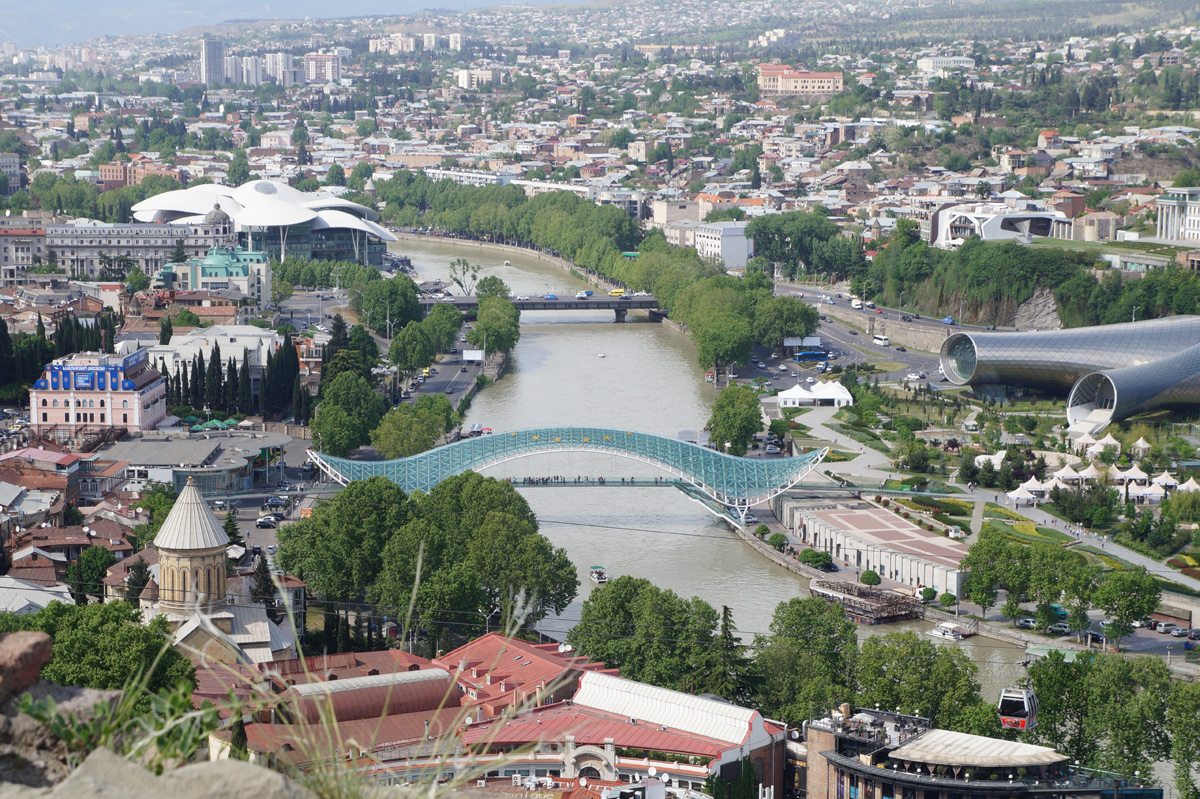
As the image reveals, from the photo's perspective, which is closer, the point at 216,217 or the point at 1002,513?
the point at 1002,513

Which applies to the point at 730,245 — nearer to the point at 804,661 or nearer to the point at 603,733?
the point at 804,661

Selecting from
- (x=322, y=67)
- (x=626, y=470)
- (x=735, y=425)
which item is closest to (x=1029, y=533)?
(x=626, y=470)

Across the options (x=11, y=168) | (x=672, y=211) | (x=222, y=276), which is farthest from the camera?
(x=11, y=168)

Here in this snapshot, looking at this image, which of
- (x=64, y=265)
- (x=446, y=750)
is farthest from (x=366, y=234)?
(x=446, y=750)

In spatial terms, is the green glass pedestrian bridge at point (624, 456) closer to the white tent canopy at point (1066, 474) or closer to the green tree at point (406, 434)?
the green tree at point (406, 434)

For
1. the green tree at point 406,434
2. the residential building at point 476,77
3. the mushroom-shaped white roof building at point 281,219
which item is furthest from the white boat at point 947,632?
the residential building at point 476,77

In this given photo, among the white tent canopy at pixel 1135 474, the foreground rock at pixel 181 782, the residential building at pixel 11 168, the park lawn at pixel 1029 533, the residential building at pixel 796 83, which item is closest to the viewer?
the foreground rock at pixel 181 782
